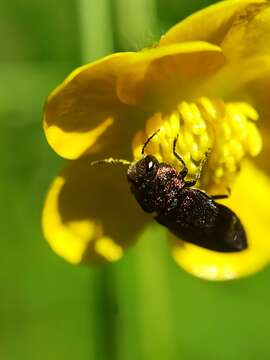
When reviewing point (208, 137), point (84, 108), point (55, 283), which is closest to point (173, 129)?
point (208, 137)

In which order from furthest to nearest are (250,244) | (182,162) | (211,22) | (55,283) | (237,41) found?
(55,283) → (250,244) → (182,162) → (237,41) → (211,22)

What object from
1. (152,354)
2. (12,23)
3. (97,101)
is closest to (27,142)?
(12,23)

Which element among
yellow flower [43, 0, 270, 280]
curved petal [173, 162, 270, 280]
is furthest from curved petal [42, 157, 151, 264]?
curved petal [173, 162, 270, 280]

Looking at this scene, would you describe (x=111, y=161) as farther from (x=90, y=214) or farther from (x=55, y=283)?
(x=55, y=283)

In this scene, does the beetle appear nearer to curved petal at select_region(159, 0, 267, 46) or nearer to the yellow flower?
the yellow flower

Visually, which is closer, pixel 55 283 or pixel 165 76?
pixel 165 76

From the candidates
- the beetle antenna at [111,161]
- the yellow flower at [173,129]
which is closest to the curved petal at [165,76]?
the yellow flower at [173,129]

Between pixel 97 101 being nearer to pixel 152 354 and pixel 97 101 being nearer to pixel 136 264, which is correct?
pixel 136 264
